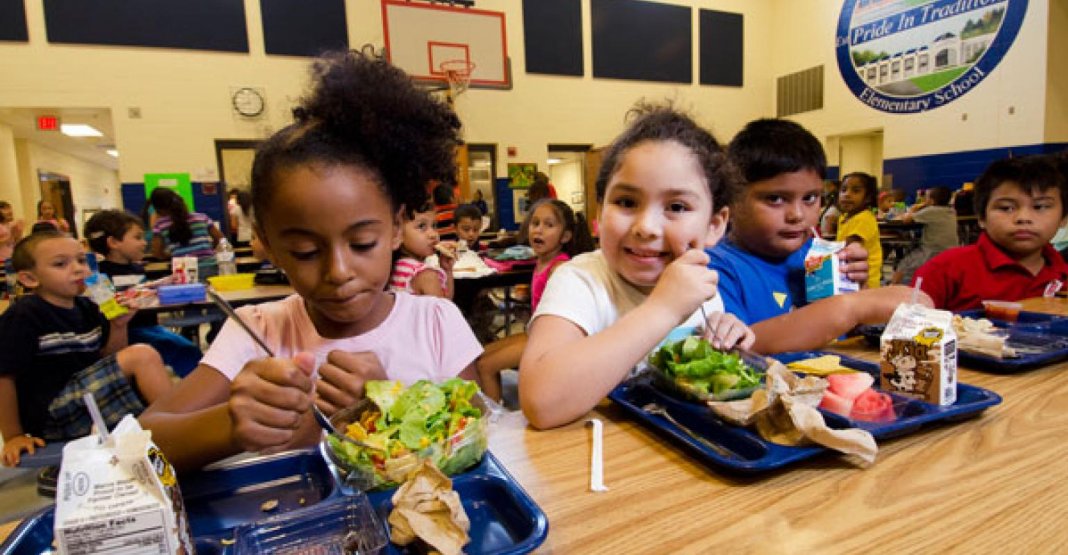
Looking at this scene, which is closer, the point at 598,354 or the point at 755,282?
the point at 598,354

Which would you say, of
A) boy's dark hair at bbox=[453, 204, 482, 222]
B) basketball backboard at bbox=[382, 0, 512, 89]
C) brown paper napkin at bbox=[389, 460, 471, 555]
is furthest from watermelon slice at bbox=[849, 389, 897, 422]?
basketball backboard at bbox=[382, 0, 512, 89]

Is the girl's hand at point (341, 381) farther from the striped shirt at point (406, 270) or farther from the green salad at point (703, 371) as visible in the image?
the striped shirt at point (406, 270)

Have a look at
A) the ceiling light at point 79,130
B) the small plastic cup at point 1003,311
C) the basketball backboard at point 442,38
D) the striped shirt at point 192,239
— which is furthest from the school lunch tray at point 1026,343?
the ceiling light at point 79,130

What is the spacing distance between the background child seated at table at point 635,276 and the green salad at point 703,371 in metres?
0.06

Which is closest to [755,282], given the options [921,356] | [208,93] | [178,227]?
A: [921,356]

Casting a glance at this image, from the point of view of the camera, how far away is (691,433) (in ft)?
2.91

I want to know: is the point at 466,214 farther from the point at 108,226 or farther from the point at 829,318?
the point at 829,318

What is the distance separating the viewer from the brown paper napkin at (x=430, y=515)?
22.3 inches

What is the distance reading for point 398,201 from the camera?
1.17 m

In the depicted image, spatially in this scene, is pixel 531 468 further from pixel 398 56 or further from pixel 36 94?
pixel 36 94

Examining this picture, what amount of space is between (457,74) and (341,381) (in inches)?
320

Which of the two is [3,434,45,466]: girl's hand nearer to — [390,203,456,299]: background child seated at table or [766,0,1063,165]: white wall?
[390,203,456,299]: background child seated at table

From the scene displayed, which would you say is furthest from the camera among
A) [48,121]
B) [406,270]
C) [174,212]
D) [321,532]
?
[48,121]

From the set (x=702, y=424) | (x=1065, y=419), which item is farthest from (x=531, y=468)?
(x=1065, y=419)
